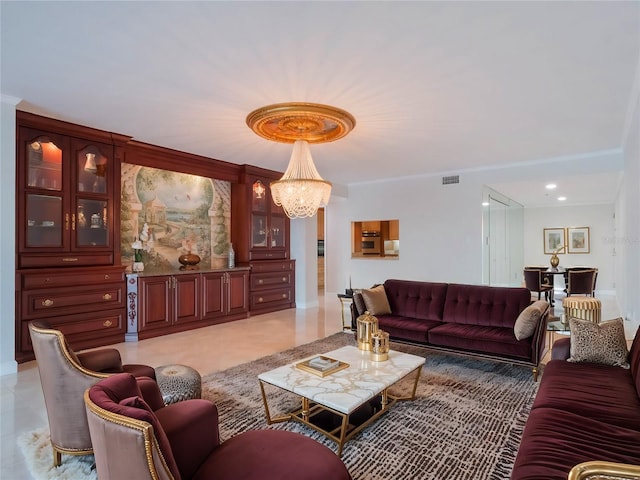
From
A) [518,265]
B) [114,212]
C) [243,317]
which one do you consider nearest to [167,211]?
[114,212]

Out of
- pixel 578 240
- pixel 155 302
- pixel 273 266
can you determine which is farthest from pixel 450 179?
pixel 578 240

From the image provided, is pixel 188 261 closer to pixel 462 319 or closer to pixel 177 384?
pixel 177 384

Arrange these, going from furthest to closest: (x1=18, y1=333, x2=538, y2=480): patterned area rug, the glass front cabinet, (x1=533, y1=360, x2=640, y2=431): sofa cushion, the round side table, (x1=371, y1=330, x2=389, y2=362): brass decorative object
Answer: the glass front cabinet < (x1=371, y1=330, x2=389, y2=362): brass decorative object < the round side table < (x1=18, y1=333, x2=538, y2=480): patterned area rug < (x1=533, y1=360, x2=640, y2=431): sofa cushion

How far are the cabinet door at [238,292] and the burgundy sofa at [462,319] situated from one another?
2386 mm

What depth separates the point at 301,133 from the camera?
13.6 ft

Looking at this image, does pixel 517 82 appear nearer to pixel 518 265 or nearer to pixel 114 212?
pixel 114 212

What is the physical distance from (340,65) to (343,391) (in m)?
2.37

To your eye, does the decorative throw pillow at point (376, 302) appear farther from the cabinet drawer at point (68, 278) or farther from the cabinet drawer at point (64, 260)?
the cabinet drawer at point (64, 260)

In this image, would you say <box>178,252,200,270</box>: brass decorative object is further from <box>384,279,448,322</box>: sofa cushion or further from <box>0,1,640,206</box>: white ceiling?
<box>384,279,448,322</box>: sofa cushion

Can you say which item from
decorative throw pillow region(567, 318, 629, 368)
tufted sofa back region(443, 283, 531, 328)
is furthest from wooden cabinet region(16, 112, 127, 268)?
decorative throw pillow region(567, 318, 629, 368)

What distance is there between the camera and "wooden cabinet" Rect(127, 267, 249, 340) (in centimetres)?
489

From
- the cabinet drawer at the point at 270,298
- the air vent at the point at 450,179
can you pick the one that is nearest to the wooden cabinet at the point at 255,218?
the cabinet drawer at the point at 270,298

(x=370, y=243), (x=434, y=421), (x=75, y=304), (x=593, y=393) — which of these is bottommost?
(x=434, y=421)

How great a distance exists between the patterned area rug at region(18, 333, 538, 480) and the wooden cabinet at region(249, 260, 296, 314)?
2870mm
